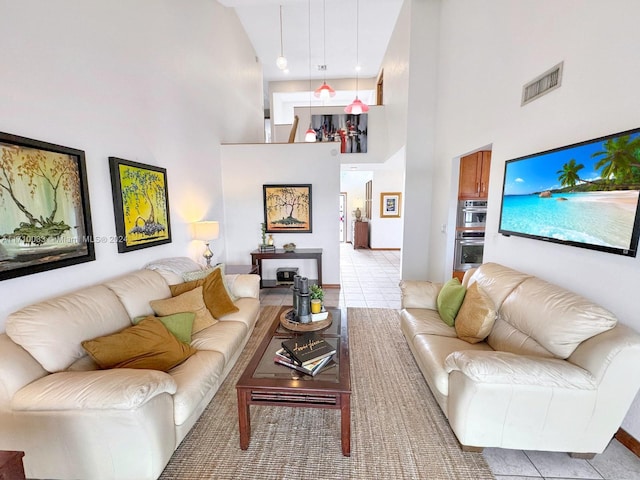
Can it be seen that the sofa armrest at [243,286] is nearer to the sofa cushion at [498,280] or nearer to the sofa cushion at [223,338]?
the sofa cushion at [223,338]

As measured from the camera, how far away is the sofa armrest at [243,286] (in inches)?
118

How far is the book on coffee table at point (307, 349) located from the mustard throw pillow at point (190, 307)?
83cm

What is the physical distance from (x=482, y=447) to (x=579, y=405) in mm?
562

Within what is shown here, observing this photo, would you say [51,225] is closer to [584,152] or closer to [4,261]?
[4,261]

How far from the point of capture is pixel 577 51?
73.9 inches

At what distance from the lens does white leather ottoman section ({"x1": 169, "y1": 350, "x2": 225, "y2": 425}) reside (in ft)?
5.00

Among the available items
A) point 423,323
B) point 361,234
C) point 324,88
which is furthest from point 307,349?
point 361,234

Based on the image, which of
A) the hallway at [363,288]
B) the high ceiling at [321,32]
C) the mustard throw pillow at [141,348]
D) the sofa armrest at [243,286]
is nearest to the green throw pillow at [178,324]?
the mustard throw pillow at [141,348]

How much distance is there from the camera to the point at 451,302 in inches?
94.0

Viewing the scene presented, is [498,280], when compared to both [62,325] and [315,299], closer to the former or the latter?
[315,299]

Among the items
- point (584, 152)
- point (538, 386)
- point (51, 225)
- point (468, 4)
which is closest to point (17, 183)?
point (51, 225)

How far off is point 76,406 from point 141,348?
0.45 meters

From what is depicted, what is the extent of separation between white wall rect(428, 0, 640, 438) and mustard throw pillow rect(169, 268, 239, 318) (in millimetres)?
2741

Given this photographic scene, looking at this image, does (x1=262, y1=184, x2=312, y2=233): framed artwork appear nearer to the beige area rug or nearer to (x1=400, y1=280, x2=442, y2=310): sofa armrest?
(x1=400, y1=280, x2=442, y2=310): sofa armrest
